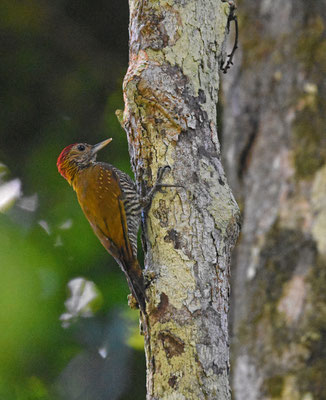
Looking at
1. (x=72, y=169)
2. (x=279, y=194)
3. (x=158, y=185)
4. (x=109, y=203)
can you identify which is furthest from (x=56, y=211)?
(x=158, y=185)

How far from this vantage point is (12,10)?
5152mm

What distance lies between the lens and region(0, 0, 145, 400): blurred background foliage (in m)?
4.04

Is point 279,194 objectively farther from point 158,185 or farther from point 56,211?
point 158,185

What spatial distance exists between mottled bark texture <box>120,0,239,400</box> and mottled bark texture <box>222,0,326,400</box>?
1.44m

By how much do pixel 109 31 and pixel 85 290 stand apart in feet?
7.18

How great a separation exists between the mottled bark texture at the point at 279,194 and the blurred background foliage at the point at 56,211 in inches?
31.7

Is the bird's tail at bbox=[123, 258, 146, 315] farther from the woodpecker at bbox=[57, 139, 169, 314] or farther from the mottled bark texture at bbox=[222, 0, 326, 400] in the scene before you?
the mottled bark texture at bbox=[222, 0, 326, 400]

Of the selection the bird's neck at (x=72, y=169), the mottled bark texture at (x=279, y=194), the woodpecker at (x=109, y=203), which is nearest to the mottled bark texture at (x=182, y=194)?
the woodpecker at (x=109, y=203)

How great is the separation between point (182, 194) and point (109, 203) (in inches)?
36.1

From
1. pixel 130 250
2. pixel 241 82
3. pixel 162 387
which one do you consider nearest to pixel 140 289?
pixel 162 387

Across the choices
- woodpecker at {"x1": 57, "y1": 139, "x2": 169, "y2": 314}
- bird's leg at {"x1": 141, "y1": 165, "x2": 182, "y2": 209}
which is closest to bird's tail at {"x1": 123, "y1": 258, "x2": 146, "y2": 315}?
woodpecker at {"x1": 57, "y1": 139, "x2": 169, "y2": 314}

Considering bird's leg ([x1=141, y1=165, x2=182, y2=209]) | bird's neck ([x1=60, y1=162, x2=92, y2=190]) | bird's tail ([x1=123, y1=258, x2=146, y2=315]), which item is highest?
bird's neck ([x1=60, y1=162, x2=92, y2=190])

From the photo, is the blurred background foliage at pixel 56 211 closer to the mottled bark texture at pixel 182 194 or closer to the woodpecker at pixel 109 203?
the woodpecker at pixel 109 203

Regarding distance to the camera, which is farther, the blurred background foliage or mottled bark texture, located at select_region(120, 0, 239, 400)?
the blurred background foliage
